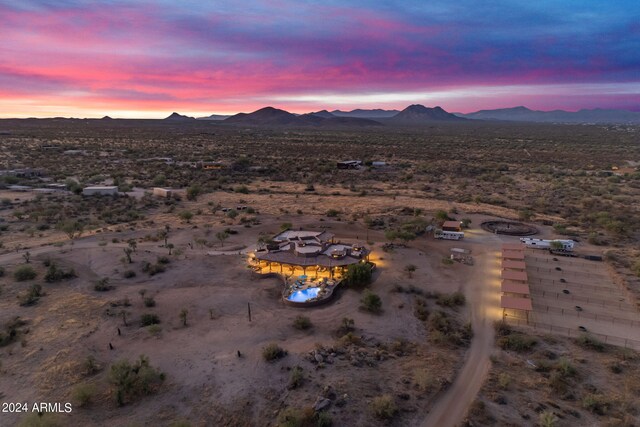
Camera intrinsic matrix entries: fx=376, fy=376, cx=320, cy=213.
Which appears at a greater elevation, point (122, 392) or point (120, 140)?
point (120, 140)

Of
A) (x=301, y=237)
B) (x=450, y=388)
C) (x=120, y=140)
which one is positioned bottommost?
(x=450, y=388)

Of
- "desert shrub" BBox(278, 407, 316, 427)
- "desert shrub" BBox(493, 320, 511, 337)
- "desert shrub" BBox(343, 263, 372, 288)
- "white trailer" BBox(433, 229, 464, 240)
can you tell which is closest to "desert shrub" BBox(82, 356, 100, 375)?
"desert shrub" BBox(278, 407, 316, 427)

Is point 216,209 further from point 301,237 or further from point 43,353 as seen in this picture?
point 43,353

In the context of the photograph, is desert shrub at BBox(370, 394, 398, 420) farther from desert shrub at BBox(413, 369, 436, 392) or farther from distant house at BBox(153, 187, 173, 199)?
distant house at BBox(153, 187, 173, 199)

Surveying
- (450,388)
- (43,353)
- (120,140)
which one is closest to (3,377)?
(43,353)

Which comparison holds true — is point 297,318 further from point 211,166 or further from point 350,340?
point 211,166

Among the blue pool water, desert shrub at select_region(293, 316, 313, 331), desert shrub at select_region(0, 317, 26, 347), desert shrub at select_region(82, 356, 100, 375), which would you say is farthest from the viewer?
the blue pool water
